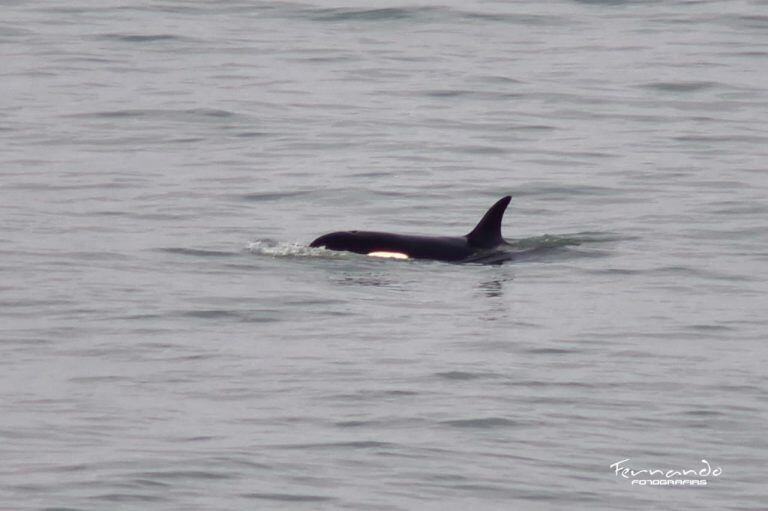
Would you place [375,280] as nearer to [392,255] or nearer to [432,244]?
[392,255]

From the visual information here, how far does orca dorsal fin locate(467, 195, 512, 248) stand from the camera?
17.5 m

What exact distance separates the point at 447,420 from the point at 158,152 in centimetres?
1422

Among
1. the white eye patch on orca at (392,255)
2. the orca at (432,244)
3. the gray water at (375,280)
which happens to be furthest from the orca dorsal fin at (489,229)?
the white eye patch on orca at (392,255)

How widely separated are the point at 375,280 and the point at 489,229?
5.13ft

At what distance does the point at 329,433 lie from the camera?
11.4m

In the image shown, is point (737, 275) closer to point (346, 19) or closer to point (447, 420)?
point (447, 420)

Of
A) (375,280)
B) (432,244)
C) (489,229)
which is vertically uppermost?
(489,229)

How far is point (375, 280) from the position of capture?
54.4 feet

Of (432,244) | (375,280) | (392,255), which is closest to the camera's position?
(375,280)

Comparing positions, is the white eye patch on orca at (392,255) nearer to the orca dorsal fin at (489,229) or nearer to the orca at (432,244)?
the orca at (432,244)

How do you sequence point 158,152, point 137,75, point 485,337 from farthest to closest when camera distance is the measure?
point 137,75, point 158,152, point 485,337

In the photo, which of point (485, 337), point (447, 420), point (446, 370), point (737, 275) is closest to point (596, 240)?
point (737, 275)

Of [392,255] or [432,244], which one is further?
[432,244]

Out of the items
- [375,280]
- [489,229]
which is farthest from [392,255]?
[489,229]
